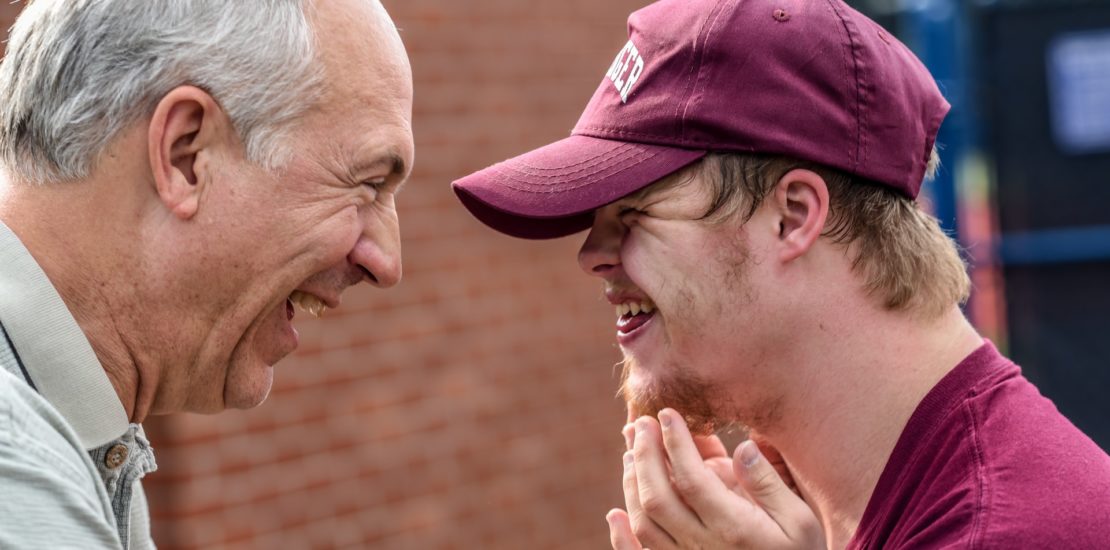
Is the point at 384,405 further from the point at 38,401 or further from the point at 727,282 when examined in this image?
the point at 38,401

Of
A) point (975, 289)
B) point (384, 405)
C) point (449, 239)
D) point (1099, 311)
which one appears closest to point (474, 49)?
point (449, 239)

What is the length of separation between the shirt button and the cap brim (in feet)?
2.63

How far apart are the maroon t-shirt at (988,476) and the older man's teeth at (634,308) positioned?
54 cm

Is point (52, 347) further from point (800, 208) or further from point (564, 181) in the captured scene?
point (800, 208)

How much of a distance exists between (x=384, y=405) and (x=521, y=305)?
99cm

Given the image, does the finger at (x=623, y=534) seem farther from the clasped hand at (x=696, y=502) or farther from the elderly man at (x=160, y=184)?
the elderly man at (x=160, y=184)

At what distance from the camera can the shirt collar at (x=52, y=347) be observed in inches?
79.7

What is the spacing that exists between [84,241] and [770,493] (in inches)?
48.6

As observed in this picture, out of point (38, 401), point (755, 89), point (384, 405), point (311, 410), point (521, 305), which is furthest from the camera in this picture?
point (521, 305)

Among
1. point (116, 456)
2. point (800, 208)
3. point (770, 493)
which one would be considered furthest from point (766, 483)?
point (116, 456)

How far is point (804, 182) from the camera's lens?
7.91 ft

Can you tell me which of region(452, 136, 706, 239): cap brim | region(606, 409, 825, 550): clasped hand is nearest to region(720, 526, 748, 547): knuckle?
region(606, 409, 825, 550): clasped hand

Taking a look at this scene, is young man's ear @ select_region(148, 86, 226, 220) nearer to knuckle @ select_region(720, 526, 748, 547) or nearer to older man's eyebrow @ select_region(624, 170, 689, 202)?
older man's eyebrow @ select_region(624, 170, 689, 202)

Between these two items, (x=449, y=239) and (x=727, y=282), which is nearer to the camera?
(x=727, y=282)
